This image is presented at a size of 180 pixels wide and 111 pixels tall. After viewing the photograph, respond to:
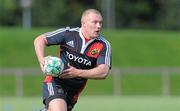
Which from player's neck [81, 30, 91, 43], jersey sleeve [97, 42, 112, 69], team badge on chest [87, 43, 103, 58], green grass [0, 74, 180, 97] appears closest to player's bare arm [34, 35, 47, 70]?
player's neck [81, 30, 91, 43]

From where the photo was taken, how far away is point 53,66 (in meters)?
11.8

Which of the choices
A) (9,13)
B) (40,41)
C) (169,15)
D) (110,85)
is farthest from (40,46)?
(169,15)

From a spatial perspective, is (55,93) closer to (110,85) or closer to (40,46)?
(40,46)

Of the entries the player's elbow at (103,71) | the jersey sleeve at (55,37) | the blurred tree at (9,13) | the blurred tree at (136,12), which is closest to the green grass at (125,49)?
the blurred tree at (9,13)

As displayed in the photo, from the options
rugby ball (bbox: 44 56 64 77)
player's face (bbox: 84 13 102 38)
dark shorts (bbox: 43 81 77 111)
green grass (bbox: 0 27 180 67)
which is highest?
player's face (bbox: 84 13 102 38)

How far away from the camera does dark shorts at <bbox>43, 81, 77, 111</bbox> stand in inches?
495

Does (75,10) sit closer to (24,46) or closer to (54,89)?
(24,46)

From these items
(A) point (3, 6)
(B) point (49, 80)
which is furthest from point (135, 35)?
(B) point (49, 80)

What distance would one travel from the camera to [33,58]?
4316 cm

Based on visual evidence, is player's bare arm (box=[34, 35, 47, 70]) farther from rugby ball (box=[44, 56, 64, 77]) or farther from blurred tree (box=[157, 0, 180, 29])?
blurred tree (box=[157, 0, 180, 29])

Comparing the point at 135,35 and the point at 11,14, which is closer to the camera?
the point at 135,35

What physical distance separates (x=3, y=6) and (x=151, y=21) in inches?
573

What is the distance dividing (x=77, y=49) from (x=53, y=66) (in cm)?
89

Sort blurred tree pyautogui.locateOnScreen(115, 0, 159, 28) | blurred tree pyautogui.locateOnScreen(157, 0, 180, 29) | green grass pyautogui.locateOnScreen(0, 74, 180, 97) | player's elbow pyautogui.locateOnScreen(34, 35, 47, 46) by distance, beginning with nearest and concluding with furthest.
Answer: player's elbow pyautogui.locateOnScreen(34, 35, 47, 46)
green grass pyautogui.locateOnScreen(0, 74, 180, 97)
blurred tree pyautogui.locateOnScreen(157, 0, 180, 29)
blurred tree pyautogui.locateOnScreen(115, 0, 159, 28)
